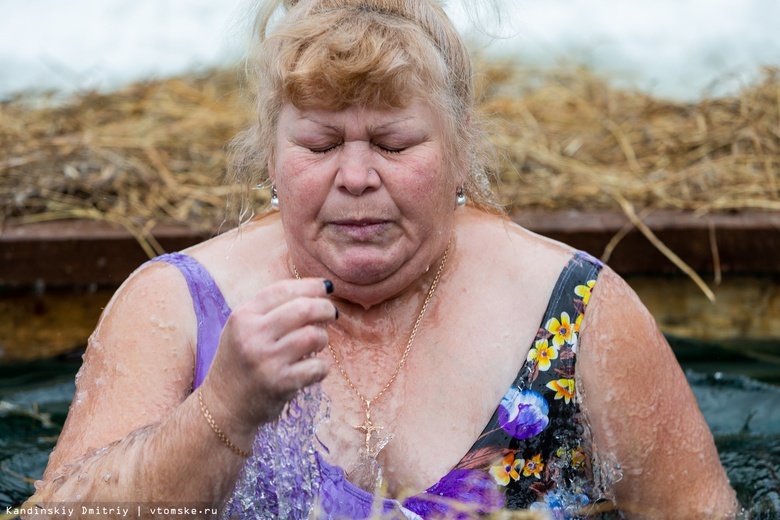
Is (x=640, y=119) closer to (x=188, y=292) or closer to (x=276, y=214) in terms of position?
(x=276, y=214)

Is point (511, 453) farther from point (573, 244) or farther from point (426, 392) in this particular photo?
point (573, 244)

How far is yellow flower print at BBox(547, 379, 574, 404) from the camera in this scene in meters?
2.29

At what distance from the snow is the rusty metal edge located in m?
2.70

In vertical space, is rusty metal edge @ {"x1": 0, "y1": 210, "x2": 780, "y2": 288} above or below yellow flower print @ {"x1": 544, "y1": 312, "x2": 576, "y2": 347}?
below

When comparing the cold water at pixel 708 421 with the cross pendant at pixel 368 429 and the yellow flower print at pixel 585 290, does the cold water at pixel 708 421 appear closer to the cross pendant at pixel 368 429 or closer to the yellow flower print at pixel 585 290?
the yellow flower print at pixel 585 290

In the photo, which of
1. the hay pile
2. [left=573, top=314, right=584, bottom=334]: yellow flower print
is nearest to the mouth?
[left=573, top=314, right=584, bottom=334]: yellow flower print

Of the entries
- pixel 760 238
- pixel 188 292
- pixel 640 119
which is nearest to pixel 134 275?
pixel 188 292

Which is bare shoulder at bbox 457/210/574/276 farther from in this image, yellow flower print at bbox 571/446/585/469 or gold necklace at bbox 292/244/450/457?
yellow flower print at bbox 571/446/585/469

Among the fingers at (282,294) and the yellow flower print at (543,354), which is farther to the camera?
the yellow flower print at (543,354)

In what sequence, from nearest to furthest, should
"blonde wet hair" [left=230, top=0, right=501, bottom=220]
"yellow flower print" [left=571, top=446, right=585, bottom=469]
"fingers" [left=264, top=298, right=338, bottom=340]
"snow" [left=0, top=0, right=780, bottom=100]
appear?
"fingers" [left=264, top=298, right=338, bottom=340] < "blonde wet hair" [left=230, top=0, right=501, bottom=220] < "yellow flower print" [left=571, top=446, right=585, bottom=469] < "snow" [left=0, top=0, right=780, bottom=100]

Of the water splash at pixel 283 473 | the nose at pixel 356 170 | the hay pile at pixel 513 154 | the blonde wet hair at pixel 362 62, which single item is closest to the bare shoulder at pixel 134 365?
the water splash at pixel 283 473

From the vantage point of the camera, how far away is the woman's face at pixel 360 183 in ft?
6.77

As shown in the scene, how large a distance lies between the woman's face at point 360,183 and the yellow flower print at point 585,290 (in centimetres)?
40

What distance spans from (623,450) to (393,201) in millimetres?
756
